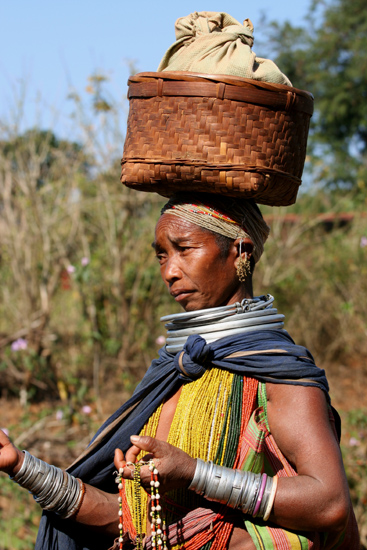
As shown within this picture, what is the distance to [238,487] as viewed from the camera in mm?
1751

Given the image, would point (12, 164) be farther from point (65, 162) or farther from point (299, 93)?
point (299, 93)

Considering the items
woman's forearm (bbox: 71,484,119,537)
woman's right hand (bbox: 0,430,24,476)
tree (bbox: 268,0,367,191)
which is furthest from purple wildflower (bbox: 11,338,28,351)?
tree (bbox: 268,0,367,191)

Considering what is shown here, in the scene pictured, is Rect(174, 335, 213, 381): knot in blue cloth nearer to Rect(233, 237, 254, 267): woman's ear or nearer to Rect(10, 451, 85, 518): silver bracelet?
Rect(233, 237, 254, 267): woman's ear

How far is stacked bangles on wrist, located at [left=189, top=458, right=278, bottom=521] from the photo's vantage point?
5.74 feet

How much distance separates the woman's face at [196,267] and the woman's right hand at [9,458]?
743 millimetres

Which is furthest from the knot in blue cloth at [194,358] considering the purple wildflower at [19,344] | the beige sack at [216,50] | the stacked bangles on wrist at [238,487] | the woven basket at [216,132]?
the purple wildflower at [19,344]

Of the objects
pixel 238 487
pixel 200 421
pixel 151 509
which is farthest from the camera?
pixel 200 421

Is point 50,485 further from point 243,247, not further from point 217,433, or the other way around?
point 243,247

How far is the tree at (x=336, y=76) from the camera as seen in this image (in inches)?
638

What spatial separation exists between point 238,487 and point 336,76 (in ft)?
53.7

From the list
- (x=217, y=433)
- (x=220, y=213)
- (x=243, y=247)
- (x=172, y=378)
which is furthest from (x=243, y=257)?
(x=217, y=433)

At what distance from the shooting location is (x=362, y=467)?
14.3 ft

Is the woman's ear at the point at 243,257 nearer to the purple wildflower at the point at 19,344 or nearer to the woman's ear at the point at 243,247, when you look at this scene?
the woman's ear at the point at 243,247

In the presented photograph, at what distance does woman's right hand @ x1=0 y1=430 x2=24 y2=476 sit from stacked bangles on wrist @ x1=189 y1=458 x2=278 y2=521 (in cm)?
59
